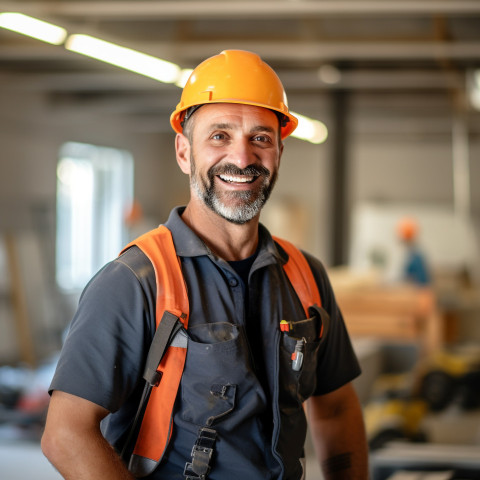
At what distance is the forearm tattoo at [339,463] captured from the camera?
241 centimetres

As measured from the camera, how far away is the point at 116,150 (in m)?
18.0

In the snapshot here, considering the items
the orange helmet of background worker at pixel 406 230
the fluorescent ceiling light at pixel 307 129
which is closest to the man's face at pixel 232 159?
the fluorescent ceiling light at pixel 307 129

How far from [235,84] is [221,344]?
756 millimetres

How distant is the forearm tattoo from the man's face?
2.82 ft

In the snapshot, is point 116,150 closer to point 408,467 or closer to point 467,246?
point 467,246

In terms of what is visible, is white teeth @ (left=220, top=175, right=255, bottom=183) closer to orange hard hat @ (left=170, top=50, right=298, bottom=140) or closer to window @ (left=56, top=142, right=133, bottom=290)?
orange hard hat @ (left=170, top=50, right=298, bottom=140)

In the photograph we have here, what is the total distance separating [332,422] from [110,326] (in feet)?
3.12

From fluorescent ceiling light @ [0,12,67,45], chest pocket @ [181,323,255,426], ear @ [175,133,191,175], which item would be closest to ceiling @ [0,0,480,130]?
fluorescent ceiling light @ [0,12,67,45]

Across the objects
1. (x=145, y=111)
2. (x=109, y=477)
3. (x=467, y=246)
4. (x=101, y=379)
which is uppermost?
(x=145, y=111)

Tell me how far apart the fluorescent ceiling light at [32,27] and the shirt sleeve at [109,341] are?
3353mm

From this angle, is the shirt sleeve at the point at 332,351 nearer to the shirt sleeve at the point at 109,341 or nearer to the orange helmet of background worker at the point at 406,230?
the shirt sleeve at the point at 109,341

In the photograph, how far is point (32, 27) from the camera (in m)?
4.87

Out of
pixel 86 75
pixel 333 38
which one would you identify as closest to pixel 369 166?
pixel 86 75

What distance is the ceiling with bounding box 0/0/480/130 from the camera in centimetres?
637
